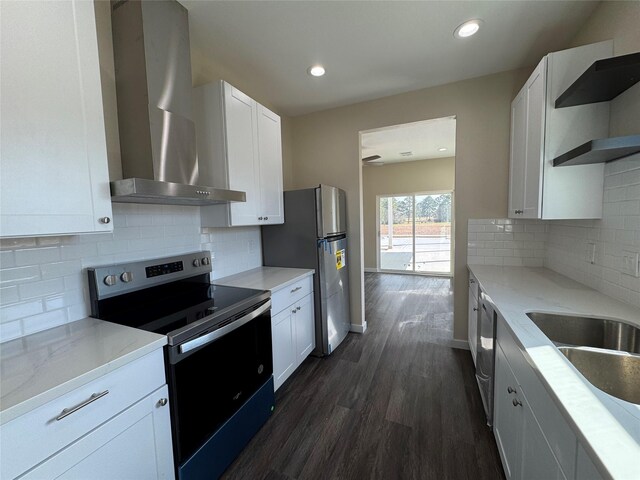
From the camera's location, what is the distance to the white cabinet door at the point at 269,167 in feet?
7.55

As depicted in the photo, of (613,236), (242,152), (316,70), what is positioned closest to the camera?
(613,236)

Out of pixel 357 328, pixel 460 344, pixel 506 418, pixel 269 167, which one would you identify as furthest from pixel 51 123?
pixel 460 344

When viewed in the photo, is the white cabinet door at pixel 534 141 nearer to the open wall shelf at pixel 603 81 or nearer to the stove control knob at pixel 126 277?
→ the open wall shelf at pixel 603 81

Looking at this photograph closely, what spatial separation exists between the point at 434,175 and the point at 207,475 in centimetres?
614

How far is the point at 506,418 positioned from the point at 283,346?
1455mm

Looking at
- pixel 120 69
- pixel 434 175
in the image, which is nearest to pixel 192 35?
pixel 120 69

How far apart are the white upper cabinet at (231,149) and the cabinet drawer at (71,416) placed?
114 cm

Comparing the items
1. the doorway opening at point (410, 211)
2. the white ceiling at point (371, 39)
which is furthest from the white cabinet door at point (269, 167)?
the doorway opening at point (410, 211)

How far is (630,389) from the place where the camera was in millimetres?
968

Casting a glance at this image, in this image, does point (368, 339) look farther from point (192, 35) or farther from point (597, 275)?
point (192, 35)

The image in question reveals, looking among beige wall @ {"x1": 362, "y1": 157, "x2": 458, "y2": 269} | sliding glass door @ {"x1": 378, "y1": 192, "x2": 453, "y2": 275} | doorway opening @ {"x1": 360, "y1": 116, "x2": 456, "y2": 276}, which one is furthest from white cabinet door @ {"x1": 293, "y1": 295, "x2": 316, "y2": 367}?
sliding glass door @ {"x1": 378, "y1": 192, "x2": 453, "y2": 275}

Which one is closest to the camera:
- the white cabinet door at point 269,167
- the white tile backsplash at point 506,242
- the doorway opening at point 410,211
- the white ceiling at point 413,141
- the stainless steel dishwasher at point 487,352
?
the stainless steel dishwasher at point 487,352

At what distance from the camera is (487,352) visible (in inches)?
67.6

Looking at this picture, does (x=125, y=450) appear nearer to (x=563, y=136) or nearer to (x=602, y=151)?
(x=602, y=151)
